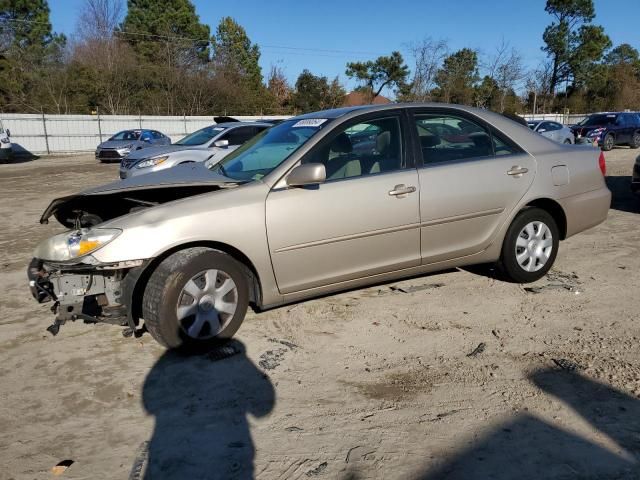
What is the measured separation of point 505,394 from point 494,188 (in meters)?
2.02

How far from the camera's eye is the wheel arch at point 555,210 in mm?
4895

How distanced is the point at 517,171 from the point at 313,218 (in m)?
1.99

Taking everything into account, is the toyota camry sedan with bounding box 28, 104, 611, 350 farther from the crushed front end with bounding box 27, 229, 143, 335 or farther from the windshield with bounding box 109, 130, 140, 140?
the windshield with bounding box 109, 130, 140, 140

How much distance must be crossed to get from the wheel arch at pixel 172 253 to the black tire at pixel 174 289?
0.05 m

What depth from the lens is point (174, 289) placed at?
11.5 feet

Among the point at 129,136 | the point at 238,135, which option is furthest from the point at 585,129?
the point at 129,136

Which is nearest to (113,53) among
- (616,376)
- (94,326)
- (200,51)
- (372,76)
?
(200,51)

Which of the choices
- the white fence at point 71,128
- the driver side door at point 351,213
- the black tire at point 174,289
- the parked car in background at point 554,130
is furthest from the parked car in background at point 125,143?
the black tire at point 174,289

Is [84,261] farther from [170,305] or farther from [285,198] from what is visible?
[285,198]

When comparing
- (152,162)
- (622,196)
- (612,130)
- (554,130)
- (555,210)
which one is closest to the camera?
(555,210)

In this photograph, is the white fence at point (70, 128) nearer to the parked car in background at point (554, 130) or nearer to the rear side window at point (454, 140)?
the parked car in background at point (554, 130)

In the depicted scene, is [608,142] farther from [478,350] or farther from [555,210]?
[478,350]

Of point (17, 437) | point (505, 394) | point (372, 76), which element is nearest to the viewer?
point (17, 437)

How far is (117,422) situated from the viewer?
9.73 ft
